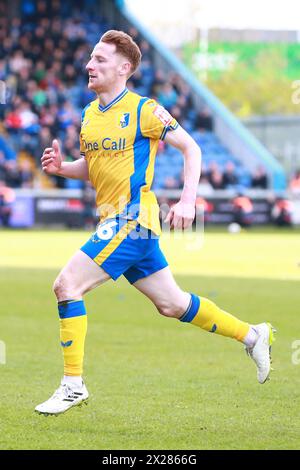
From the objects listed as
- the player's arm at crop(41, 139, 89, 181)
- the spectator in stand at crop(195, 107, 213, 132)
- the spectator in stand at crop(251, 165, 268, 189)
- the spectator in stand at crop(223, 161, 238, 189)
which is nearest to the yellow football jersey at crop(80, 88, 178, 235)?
the player's arm at crop(41, 139, 89, 181)

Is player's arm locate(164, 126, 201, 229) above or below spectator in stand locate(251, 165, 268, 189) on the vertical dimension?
above

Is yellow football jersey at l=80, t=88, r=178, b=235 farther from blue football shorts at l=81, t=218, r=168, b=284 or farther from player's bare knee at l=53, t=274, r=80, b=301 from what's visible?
player's bare knee at l=53, t=274, r=80, b=301

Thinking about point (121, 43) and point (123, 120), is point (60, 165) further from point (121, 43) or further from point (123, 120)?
point (121, 43)

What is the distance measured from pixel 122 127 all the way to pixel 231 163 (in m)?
33.5

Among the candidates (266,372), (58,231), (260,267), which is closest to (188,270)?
(260,267)

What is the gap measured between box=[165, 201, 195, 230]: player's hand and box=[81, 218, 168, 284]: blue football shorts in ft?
1.01

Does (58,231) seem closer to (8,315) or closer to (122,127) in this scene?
(8,315)

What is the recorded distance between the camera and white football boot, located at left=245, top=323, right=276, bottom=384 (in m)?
7.45

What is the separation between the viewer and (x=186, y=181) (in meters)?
6.97

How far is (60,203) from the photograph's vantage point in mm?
33812

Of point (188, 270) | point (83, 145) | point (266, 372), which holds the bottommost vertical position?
point (188, 270)

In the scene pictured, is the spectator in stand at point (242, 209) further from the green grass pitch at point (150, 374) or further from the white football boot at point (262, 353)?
the white football boot at point (262, 353)

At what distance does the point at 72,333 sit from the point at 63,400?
0.43 metres

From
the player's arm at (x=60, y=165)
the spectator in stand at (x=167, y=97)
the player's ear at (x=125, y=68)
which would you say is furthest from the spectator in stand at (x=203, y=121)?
the player's ear at (x=125, y=68)
